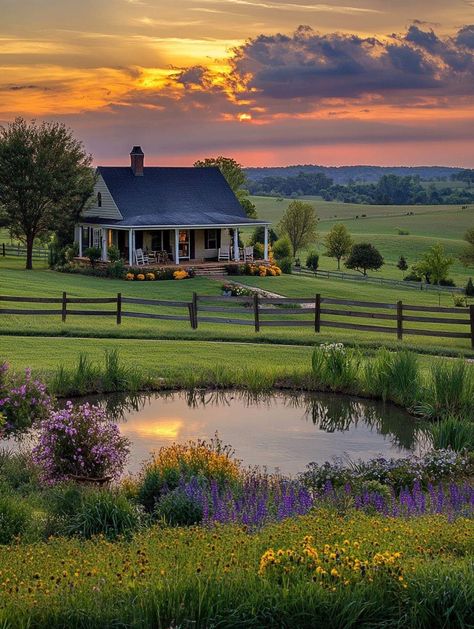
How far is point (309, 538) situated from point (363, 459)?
7.69 metres

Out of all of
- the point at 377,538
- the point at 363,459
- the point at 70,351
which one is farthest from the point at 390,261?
the point at 377,538

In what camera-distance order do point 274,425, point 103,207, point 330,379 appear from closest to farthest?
point 274,425 < point 330,379 < point 103,207

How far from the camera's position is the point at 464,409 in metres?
17.7

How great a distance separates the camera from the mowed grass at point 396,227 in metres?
96.1

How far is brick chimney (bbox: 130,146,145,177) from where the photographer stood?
219ft

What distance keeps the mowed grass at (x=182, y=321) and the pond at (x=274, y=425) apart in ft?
14.7

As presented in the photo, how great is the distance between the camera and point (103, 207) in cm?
6438

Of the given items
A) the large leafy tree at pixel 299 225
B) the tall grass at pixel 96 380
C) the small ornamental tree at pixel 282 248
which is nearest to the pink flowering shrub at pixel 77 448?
the tall grass at pixel 96 380

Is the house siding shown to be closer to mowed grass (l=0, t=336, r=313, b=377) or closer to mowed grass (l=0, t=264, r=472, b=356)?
mowed grass (l=0, t=264, r=472, b=356)

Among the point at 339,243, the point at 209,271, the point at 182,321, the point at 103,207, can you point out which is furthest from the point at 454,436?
the point at 339,243

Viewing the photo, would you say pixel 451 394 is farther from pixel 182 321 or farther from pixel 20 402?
pixel 182 321

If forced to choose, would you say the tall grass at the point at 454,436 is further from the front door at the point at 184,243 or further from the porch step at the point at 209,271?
the front door at the point at 184,243

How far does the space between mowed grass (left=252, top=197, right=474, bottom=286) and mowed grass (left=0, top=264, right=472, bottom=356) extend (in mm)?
21185

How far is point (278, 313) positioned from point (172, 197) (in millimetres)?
36246
